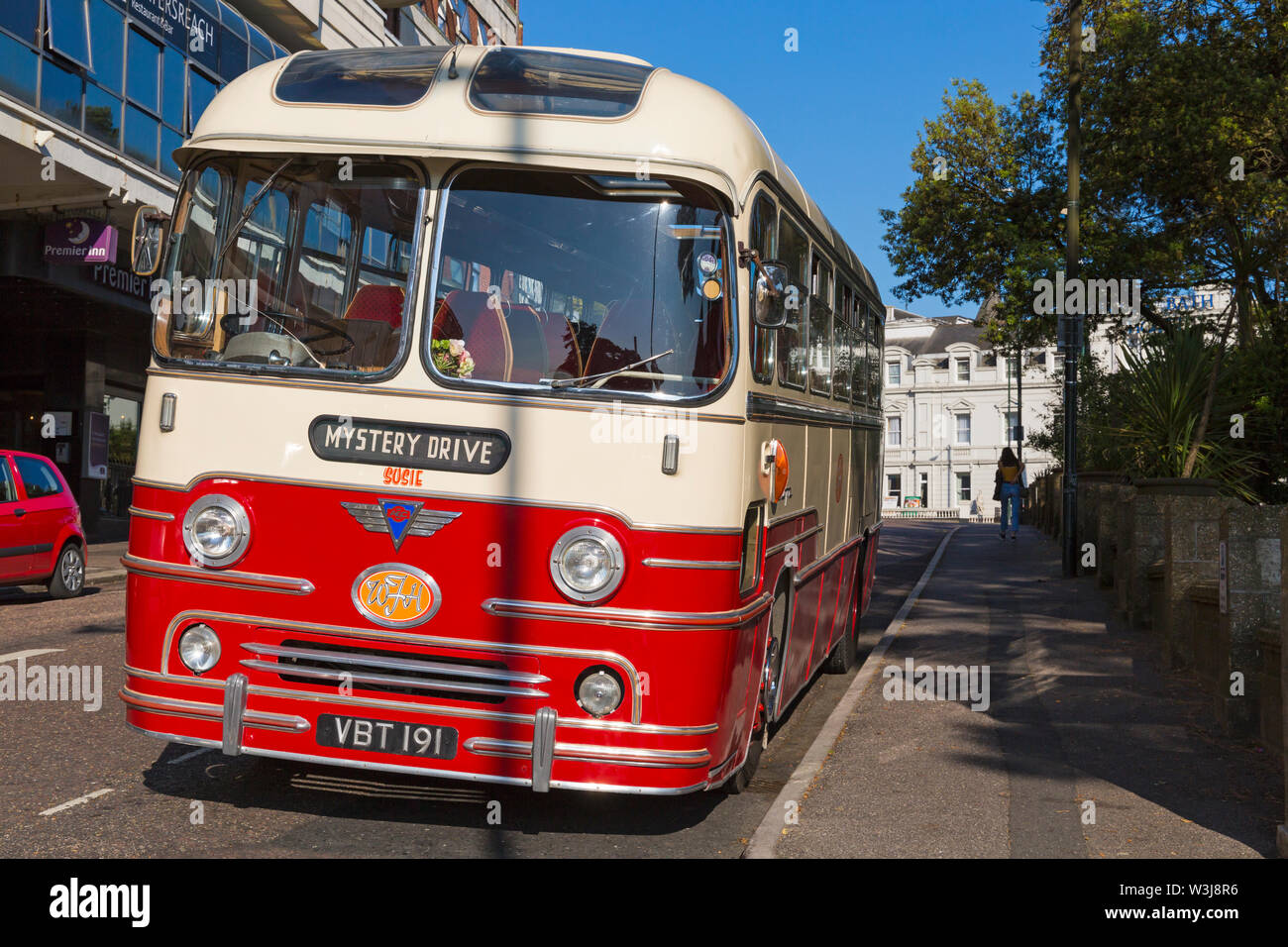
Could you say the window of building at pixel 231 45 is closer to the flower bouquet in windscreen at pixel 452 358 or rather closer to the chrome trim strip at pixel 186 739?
the flower bouquet in windscreen at pixel 452 358

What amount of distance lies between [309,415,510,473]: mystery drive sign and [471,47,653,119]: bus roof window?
4.37 feet

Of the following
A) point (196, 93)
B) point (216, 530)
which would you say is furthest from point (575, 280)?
point (196, 93)

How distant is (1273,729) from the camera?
269 inches

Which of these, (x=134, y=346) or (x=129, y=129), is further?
(x=134, y=346)

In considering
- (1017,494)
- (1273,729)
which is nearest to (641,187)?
(1273,729)

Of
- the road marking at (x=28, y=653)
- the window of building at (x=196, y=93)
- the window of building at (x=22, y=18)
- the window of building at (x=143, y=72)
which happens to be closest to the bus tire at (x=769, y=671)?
the road marking at (x=28, y=653)

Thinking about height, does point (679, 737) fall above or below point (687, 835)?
above

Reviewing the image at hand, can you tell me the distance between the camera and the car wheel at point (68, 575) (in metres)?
14.1

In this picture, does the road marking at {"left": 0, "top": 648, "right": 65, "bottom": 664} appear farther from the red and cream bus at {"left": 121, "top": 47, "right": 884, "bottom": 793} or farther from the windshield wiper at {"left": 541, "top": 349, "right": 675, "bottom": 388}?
the windshield wiper at {"left": 541, "top": 349, "right": 675, "bottom": 388}

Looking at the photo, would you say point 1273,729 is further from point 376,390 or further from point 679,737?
point 376,390

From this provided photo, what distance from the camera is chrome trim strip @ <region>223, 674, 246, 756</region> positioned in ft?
16.0

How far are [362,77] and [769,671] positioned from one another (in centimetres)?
332

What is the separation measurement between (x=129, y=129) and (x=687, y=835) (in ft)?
59.9
